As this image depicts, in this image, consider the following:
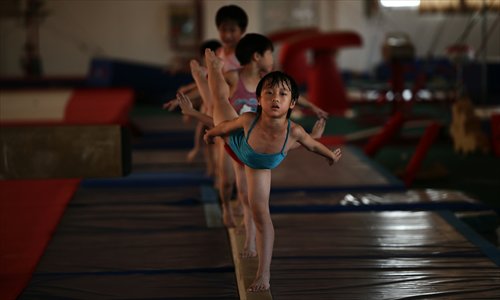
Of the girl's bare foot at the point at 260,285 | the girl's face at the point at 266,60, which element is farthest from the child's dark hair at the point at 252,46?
the girl's bare foot at the point at 260,285

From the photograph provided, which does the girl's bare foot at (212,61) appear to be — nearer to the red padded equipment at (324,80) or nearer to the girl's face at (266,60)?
the girl's face at (266,60)

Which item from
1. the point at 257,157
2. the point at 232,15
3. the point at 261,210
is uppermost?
the point at 232,15

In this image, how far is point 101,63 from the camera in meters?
14.2

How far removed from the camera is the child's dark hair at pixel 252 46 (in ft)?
14.1

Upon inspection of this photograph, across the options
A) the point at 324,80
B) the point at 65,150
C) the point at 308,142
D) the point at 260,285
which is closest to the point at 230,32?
the point at 65,150

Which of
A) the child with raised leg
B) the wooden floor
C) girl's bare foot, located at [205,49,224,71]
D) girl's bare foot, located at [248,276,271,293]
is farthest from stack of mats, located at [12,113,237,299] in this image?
girl's bare foot, located at [205,49,224,71]

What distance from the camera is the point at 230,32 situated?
5.20 m

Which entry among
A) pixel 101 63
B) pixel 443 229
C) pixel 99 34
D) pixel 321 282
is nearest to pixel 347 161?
pixel 443 229

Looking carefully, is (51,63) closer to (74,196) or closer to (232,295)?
(74,196)

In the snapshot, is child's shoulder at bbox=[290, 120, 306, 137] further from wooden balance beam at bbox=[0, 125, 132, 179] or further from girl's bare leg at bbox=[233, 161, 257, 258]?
wooden balance beam at bbox=[0, 125, 132, 179]

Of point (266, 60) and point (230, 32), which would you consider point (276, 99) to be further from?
point (230, 32)

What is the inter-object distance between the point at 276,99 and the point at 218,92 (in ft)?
2.55

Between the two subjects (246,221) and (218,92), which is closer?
(218,92)

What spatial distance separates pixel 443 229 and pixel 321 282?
54.6 inches
